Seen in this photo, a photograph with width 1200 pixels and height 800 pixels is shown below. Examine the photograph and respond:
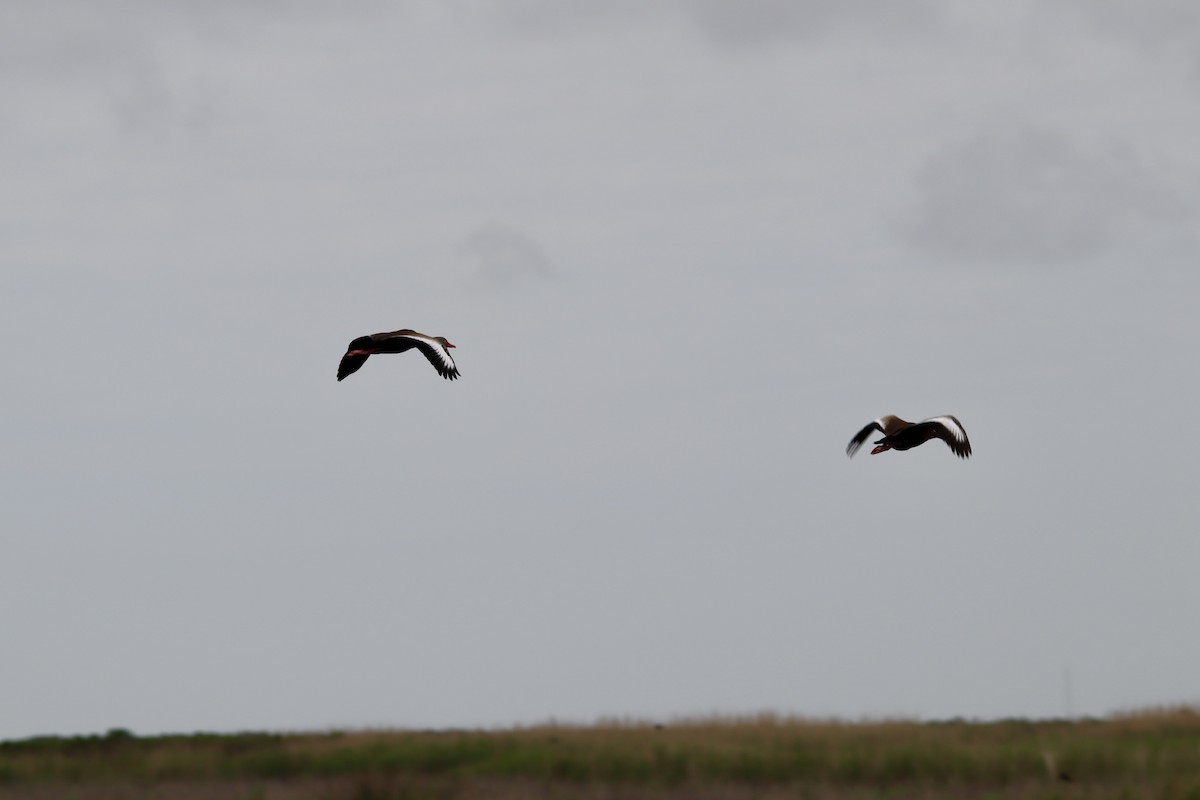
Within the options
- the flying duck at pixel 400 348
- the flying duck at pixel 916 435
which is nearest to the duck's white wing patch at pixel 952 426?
the flying duck at pixel 916 435

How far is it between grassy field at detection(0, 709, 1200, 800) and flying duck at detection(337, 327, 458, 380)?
522 centimetres

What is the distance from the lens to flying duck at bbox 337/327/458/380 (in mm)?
25344

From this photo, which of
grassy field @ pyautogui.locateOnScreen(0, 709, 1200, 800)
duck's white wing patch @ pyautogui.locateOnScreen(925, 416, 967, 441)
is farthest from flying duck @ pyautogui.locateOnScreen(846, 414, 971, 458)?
grassy field @ pyautogui.locateOnScreen(0, 709, 1200, 800)

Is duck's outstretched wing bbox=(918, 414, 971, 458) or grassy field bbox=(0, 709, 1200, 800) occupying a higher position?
duck's outstretched wing bbox=(918, 414, 971, 458)

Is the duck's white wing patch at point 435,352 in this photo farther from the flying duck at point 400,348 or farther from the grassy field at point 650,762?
the grassy field at point 650,762

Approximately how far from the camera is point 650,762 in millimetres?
26828

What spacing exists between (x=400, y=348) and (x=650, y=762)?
249 inches

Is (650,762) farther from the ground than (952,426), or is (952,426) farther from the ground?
(952,426)

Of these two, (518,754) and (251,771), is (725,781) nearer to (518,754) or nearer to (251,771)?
(518,754)

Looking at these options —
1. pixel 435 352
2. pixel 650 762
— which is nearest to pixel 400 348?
pixel 435 352

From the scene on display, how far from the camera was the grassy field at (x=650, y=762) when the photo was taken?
1003 inches

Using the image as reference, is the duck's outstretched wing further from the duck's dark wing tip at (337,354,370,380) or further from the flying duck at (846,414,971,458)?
the duck's dark wing tip at (337,354,370,380)

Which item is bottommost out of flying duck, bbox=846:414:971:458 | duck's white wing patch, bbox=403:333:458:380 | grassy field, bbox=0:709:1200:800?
grassy field, bbox=0:709:1200:800

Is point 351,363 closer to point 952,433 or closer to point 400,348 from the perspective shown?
point 400,348
